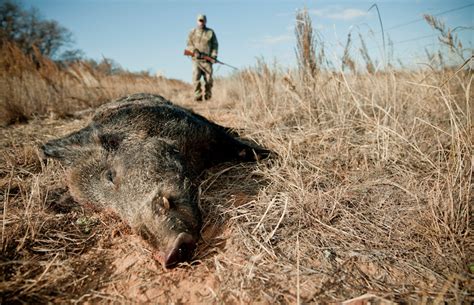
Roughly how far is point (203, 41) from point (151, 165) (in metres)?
8.53

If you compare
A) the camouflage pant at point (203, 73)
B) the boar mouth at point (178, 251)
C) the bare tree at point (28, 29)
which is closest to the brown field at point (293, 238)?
the boar mouth at point (178, 251)

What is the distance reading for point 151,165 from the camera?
178cm

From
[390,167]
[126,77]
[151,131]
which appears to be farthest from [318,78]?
[126,77]

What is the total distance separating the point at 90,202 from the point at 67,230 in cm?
34

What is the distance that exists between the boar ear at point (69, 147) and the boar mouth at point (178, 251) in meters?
1.48

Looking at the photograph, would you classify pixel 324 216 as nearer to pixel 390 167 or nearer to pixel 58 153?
pixel 390 167

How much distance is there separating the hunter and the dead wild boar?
6876 mm

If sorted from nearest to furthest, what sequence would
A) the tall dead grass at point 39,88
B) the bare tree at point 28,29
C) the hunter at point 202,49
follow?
the tall dead grass at point 39,88 → the hunter at point 202,49 → the bare tree at point 28,29

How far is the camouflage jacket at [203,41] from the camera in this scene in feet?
30.5

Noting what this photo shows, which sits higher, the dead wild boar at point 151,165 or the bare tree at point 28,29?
the bare tree at point 28,29

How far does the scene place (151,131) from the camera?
230 cm

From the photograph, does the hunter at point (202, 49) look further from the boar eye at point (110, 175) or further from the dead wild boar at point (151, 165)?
the boar eye at point (110, 175)

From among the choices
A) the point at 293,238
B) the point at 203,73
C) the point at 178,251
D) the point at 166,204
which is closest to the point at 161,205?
the point at 166,204

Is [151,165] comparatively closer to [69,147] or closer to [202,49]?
[69,147]
